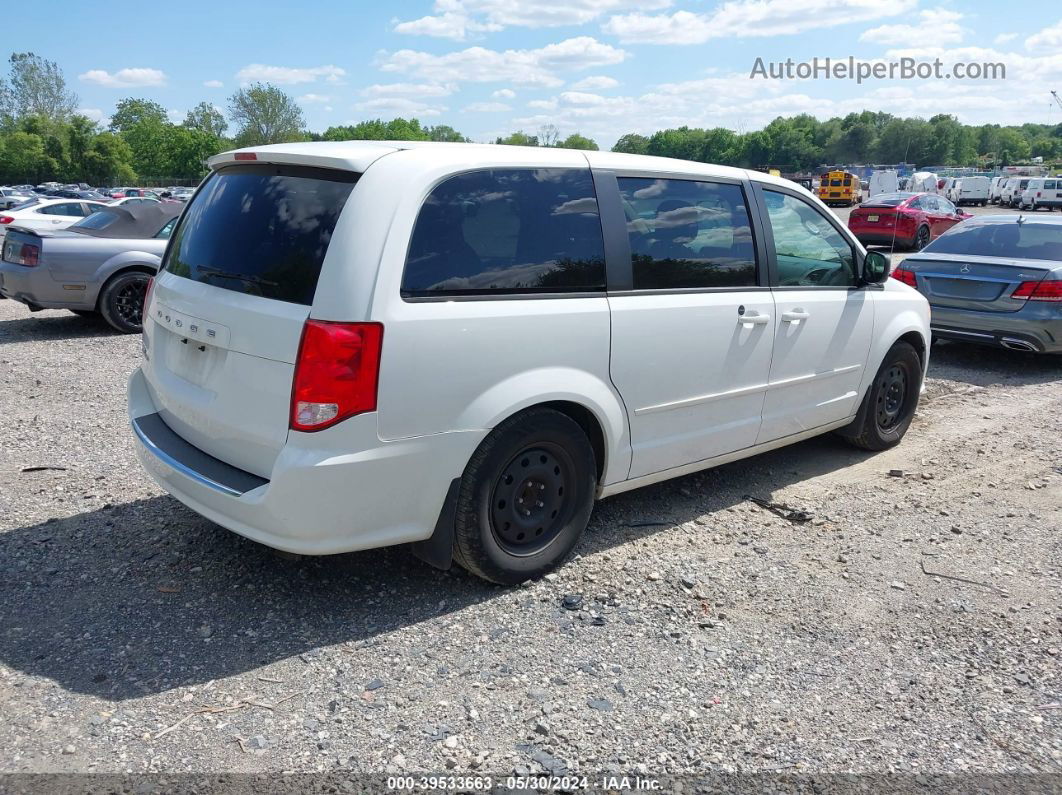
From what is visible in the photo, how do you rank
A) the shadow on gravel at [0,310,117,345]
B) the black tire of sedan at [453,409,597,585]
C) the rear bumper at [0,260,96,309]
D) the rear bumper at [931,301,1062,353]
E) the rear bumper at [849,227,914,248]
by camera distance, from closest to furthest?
the black tire of sedan at [453,409,597,585] < the rear bumper at [931,301,1062,353] < the rear bumper at [0,260,96,309] < the shadow on gravel at [0,310,117,345] < the rear bumper at [849,227,914,248]

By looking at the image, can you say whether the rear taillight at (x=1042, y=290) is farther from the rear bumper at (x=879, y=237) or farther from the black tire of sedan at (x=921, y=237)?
the black tire of sedan at (x=921, y=237)

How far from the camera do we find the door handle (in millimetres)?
4590

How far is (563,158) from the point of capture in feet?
13.1

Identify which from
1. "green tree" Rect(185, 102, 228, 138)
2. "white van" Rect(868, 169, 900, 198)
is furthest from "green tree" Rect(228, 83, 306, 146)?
"white van" Rect(868, 169, 900, 198)

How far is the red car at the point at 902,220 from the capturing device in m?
22.7

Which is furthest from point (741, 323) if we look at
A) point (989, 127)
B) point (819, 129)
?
point (989, 127)

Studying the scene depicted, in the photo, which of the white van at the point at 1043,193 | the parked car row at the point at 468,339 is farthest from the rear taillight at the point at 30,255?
the white van at the point at 1043,193

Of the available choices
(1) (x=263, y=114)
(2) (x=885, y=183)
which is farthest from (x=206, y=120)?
(2) (x=885, y=183)

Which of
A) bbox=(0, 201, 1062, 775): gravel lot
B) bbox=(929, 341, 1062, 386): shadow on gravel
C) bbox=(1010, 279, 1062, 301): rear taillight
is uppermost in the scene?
bbox=(1010, 279, 1062, 301): rear taillight

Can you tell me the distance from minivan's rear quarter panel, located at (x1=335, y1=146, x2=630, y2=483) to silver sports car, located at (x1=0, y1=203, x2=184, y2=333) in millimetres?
7638

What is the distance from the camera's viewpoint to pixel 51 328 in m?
10.5

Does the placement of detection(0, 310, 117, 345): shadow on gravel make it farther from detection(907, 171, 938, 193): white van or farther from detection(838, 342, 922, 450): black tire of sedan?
detection(907, 171, 938, 193): white van

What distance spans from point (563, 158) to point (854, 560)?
8.08 ft

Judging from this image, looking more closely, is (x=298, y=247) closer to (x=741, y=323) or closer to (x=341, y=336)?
(x=341, y=336)
